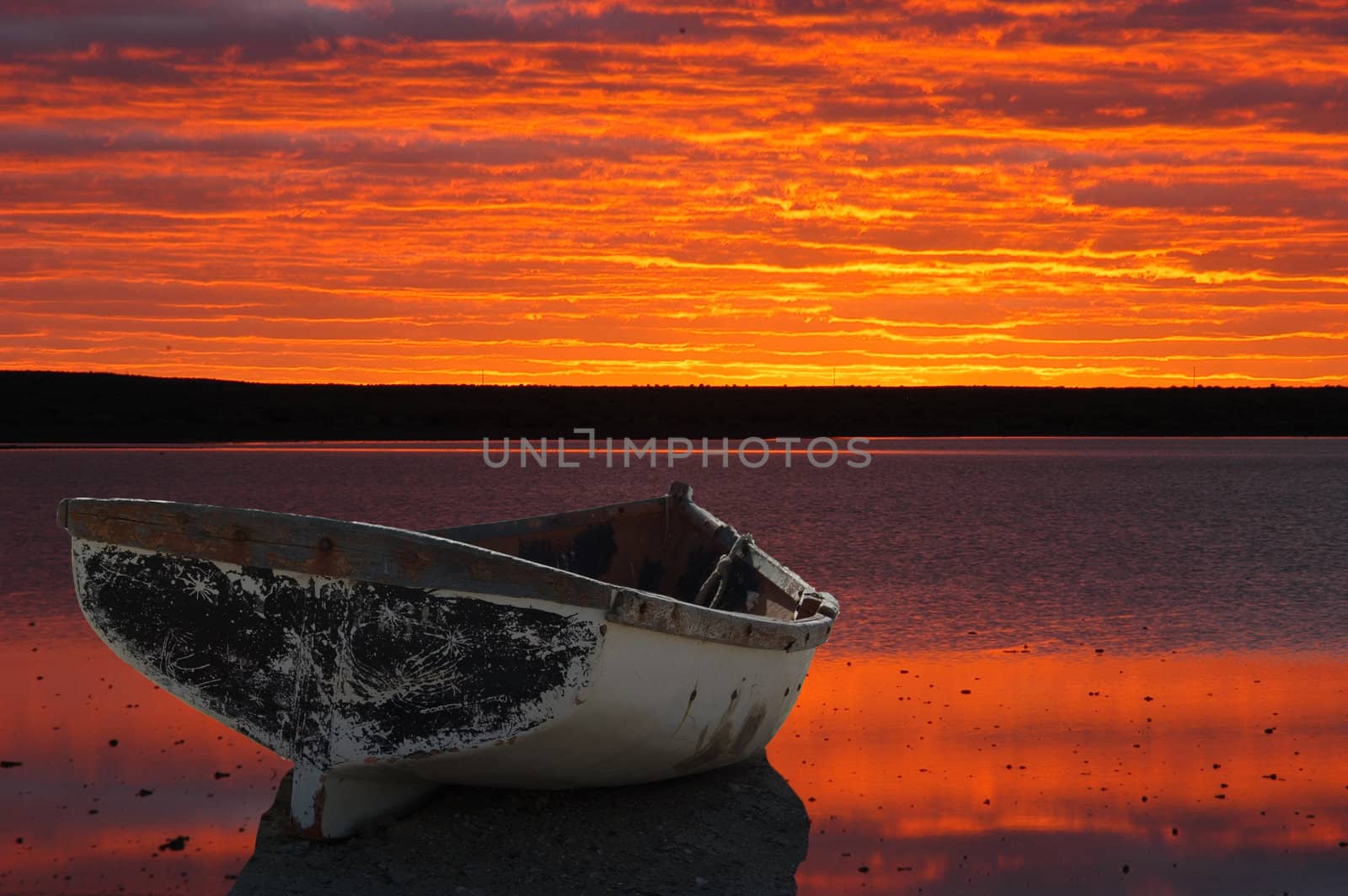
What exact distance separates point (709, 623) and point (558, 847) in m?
1.32

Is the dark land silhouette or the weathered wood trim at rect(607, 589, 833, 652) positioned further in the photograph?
the dark land silhouette

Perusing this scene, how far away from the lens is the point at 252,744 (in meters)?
9.30

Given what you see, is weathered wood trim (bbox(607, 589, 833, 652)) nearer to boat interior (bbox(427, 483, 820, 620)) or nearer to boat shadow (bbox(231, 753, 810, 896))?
boat shadow (bbox(231, 753, 810, 896))

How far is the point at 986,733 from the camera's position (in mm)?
9836

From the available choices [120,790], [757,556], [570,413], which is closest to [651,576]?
[757,556]

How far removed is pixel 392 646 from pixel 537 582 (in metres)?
0.80

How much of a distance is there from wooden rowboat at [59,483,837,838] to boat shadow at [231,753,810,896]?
174 millimetres

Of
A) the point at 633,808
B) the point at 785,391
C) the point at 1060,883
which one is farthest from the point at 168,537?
the point at 785,391

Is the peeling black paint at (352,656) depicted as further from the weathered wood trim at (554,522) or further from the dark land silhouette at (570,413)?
the dark land silhouette at (570,413)

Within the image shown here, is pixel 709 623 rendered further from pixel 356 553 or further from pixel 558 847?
pixel 356 553

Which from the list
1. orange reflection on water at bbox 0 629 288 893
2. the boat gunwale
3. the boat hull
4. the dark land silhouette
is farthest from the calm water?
the dark land silhouette

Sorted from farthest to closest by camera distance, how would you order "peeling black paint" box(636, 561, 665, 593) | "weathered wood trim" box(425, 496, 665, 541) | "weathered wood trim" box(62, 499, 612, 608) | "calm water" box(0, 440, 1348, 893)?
"peeling black paint" box(636, 561, 665, 593), "weathered wood trim" box(425, 496, 665, 541), "calm water" box(0, 440, 1348, 893), "weathered wood trim" box(62, 499, 612, 608)

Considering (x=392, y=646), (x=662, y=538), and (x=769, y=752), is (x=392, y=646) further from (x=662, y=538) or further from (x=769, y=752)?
(x=662, y=538)

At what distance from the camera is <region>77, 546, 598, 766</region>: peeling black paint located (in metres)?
7.15
